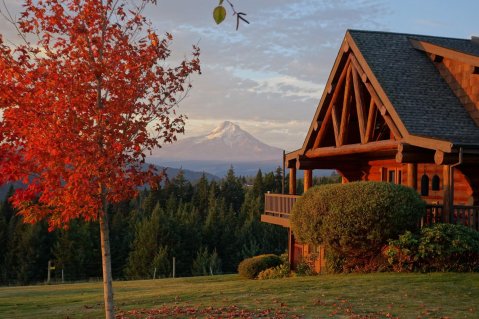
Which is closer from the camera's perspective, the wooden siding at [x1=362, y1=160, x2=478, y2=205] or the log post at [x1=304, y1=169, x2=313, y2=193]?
the wooden siding at [x1=362, y1=160, x2=478, y2=205]

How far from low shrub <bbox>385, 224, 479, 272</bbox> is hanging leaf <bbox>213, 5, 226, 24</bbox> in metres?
13.7

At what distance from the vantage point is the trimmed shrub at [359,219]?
16328 millimetres

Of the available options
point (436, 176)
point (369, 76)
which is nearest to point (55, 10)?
point (369, 76)

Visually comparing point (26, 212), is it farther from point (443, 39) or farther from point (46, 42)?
point (443, 39)

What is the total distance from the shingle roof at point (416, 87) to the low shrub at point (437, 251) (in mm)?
2839

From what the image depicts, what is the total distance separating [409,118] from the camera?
1886 cm

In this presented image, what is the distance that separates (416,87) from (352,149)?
10.5 feet

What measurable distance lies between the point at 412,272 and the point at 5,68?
1159 centimetres

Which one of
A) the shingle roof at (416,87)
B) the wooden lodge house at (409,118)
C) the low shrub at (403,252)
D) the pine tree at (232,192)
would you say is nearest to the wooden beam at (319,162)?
the wooden lodge house at (409,118)

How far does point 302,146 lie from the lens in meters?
26.5

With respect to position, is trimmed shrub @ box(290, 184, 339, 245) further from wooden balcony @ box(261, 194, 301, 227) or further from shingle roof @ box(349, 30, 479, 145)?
wooden balcony @ box(261, 194, 301, 227)

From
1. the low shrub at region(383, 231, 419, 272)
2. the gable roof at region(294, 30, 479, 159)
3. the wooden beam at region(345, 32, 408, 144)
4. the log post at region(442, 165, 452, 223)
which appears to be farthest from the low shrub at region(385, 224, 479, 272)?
the wooden beam at region(345, 32, 408, 144)

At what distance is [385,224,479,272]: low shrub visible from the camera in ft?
51.2

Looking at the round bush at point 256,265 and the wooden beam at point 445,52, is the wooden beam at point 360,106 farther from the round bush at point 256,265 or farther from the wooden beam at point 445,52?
the round bush at point 256,265
